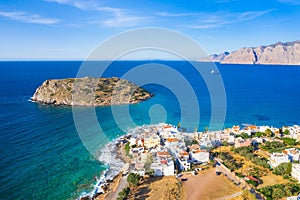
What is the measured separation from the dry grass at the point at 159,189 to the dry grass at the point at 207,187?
880mm

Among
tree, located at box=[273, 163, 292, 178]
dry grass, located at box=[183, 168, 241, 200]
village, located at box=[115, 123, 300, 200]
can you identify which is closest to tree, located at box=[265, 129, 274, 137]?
village, located at box=[115, 123, 300, 200]

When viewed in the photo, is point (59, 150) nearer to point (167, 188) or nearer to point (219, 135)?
point (167, 188)

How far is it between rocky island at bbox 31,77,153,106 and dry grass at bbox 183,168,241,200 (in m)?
34.0

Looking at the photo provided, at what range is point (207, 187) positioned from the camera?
2142 cm

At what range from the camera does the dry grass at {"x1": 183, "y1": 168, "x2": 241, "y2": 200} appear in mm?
20188

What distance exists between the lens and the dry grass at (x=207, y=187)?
795 inches

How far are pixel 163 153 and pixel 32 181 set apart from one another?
13.4 meters

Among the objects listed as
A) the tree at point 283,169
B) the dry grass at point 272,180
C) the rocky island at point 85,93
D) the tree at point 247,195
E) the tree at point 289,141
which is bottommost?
the dry grass at point 272,180

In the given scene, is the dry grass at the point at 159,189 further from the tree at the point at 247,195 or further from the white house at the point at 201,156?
the tree at the point at 247,195

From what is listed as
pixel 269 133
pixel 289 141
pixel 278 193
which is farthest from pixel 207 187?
pixel 269 133

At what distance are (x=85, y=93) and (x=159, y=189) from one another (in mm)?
40479

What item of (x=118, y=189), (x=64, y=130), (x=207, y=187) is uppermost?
(x=64, y=130)

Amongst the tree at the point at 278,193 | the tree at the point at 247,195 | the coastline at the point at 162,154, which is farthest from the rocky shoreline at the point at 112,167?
the tree at the point at 278,193

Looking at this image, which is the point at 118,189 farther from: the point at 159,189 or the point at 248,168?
the point at 248,168
